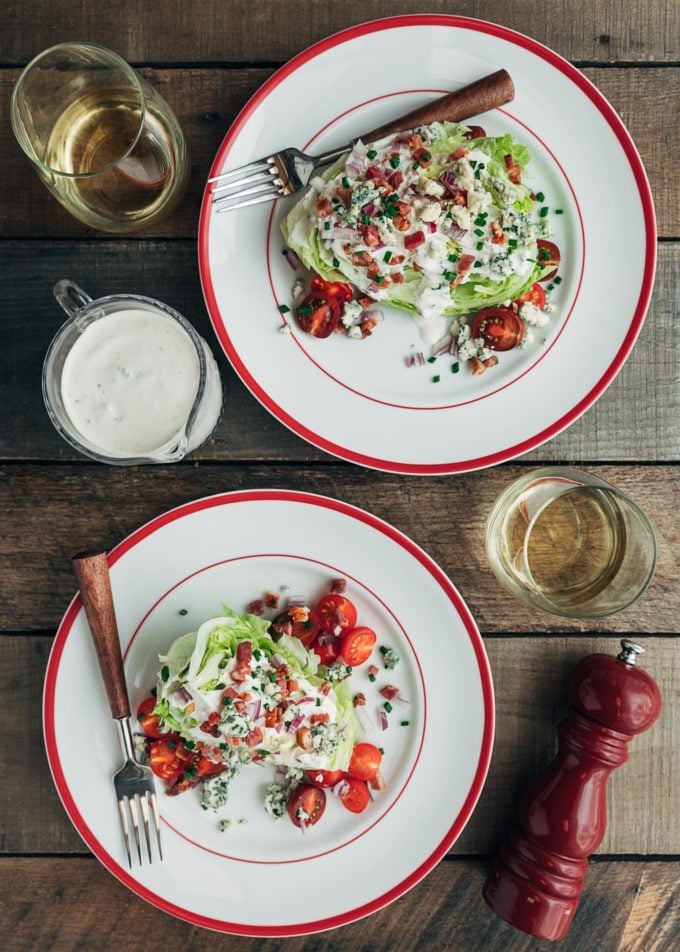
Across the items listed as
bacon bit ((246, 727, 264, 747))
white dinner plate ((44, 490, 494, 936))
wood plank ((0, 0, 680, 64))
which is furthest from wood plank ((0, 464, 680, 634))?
wood plank ((0, 0, 680, 64))

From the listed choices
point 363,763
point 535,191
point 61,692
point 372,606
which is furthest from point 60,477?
point 535,191

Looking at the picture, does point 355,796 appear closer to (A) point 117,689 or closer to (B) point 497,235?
(A) point 117,689

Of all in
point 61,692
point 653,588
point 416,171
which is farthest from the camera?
point 653,588

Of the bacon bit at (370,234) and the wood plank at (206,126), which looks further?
the wood plank at (206,126)

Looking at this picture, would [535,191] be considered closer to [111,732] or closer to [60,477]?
[60,477]

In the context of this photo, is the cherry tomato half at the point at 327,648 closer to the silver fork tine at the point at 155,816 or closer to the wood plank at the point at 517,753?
the wood plank at the point at 517,753

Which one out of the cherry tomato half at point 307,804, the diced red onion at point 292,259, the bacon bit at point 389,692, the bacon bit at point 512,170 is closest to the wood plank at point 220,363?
the diced red onion at point 292,259
